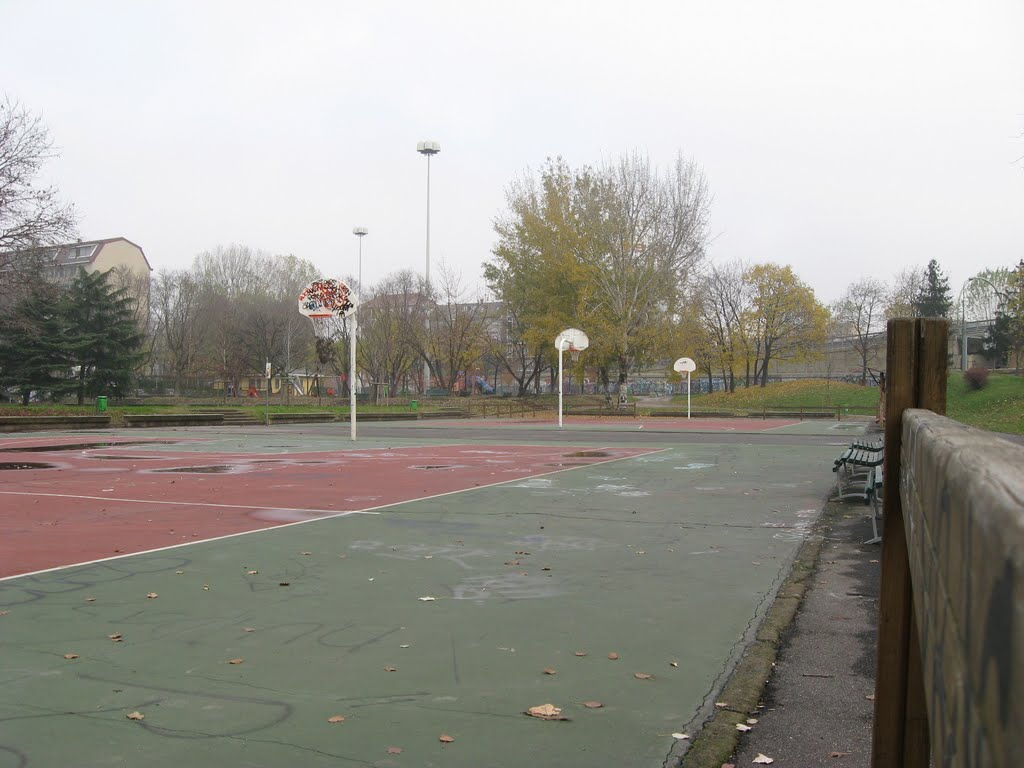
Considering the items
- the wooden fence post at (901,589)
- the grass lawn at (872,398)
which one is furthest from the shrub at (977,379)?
the wooden fence post at (901,589)

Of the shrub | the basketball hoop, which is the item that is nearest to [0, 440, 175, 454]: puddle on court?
the basketball hoop

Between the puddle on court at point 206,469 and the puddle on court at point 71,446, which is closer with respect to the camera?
the puddle on court at point 206,469

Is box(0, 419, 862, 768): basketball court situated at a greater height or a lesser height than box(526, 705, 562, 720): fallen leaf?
lesser

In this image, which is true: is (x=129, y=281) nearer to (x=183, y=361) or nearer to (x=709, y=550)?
(x=183, y=361)

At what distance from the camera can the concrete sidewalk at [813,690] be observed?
3.79 meters

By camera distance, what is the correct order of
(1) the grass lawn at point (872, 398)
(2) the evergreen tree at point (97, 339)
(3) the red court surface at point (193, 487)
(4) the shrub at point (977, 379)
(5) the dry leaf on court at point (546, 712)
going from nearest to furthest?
(5) the dry leaf on court at point (546, 712) < (3) the red court surface at point (193, 487) < (1) the grass lawn at point (872, 398) < (2) the evergreen tree at point (97, 339) < (4) the shrub at point (977, 379)

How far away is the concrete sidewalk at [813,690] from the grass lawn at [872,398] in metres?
21.2

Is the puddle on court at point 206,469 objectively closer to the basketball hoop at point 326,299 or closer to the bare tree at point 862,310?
the basketball hoop at point 326,299

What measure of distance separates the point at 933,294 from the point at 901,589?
84414 millimetres

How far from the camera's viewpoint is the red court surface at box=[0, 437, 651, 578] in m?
8.80

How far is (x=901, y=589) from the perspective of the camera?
7.59 ft

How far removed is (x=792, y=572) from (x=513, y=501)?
4.88 meters

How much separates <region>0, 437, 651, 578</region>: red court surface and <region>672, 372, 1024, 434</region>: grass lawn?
16797 millimetres

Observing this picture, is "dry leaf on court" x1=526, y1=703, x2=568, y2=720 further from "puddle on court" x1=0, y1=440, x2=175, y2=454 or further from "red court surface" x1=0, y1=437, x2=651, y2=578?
"puddle on court" x1=0, y1=440, x2=175, y2=454
